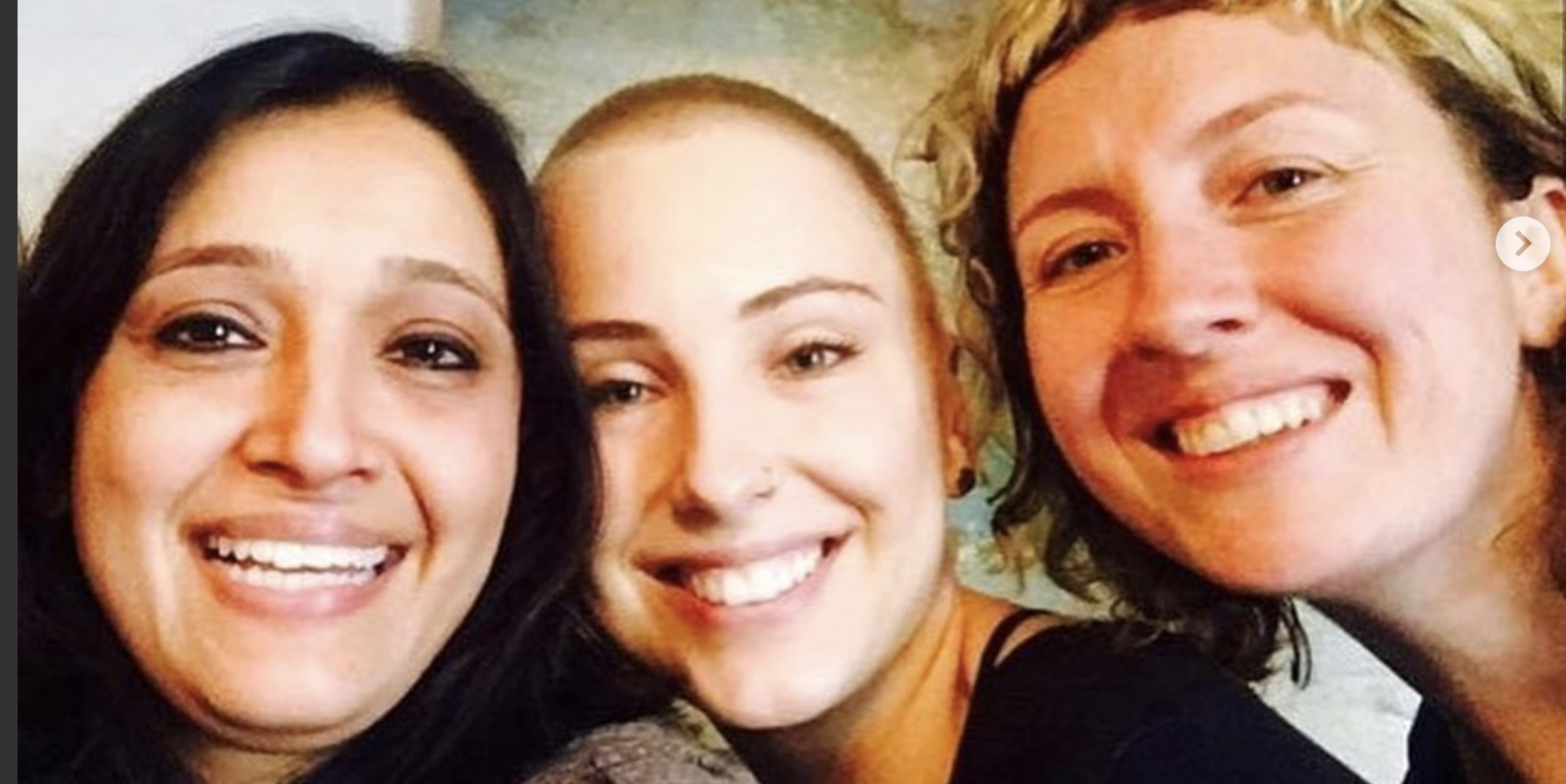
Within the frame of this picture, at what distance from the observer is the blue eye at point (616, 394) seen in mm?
1021

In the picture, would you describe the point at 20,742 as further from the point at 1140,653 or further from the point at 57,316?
the point at 1140,653

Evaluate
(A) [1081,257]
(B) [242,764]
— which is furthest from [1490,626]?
(B) [242,764]

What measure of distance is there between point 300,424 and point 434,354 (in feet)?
0.25

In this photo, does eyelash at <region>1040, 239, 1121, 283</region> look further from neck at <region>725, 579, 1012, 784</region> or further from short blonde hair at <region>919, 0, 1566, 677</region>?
neck at <region>725, 579, 1012, 784</region>

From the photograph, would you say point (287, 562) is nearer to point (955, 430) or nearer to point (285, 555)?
point (285, 555)

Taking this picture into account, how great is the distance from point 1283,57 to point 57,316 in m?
0.61

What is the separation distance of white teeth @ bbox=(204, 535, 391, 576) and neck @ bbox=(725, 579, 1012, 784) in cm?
21

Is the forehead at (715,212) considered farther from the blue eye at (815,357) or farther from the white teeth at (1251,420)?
the white teeth at (1251,420)

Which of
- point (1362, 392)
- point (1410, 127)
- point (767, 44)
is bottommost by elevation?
point (1362, 392)

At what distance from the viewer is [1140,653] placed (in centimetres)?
104

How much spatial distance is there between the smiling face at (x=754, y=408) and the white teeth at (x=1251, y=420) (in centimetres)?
12

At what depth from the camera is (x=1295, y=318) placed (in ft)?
3.33

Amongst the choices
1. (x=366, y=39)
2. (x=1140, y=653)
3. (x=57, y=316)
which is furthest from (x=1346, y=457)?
(x=57, y=316)

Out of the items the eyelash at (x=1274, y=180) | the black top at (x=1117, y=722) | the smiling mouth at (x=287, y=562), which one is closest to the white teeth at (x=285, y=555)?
the smiling mouth at (x=287, y=562)
